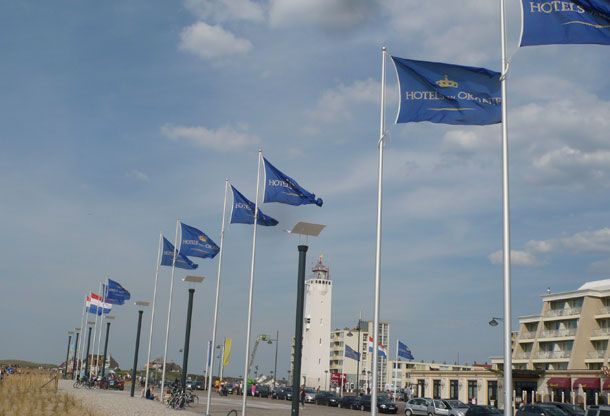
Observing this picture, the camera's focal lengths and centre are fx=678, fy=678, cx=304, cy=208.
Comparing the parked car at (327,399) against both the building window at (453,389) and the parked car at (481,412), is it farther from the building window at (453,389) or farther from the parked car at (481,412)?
the parked car at (481,412)

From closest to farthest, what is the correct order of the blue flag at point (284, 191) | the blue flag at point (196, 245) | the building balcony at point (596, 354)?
the blue flag at point (284, 191), the blue flag at point (196, 245), the building balcony at point (596, 354)

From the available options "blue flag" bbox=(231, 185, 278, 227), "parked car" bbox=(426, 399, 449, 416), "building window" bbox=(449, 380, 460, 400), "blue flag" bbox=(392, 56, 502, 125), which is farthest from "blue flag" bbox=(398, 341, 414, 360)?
"blue flag" bbox=(392, 56, 502, 125)

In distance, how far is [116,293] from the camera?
186 ft

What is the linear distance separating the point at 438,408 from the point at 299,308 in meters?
30.1

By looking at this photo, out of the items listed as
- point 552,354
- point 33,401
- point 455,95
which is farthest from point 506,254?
point 552,354

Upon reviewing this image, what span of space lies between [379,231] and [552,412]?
23340mm

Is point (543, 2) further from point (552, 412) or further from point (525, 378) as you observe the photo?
point (525, 378)

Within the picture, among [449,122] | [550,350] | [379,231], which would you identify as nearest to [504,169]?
[449,122]

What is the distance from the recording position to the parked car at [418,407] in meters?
49.8

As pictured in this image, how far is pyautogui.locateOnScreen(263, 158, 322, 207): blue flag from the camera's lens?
2650 centimetres

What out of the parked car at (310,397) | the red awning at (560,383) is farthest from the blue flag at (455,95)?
the parked car at (310,397)

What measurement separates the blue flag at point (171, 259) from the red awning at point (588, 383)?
41.3 meters

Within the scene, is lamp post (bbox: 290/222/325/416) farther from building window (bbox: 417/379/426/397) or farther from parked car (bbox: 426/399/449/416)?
building window (bbox: 417/379/426/397)

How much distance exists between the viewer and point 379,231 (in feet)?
65.5
